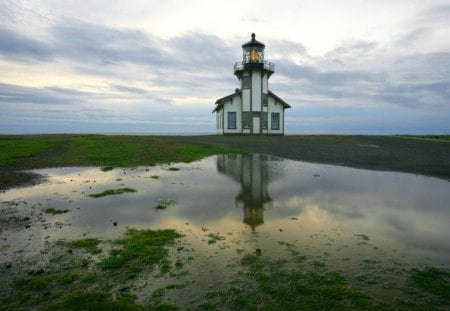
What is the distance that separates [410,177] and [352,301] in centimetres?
1357

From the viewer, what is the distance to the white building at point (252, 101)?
47906 mm

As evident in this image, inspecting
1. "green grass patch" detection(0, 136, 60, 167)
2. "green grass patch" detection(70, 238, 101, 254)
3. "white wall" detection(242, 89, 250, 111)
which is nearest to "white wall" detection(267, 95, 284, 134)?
"white wall" detection(242, 89, 250, 111)

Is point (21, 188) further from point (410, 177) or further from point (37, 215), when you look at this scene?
point (410, 177)

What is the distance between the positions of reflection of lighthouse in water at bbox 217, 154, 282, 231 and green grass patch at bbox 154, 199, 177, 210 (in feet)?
8.23

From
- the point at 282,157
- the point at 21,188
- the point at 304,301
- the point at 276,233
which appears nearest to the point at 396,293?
the point at 304,301

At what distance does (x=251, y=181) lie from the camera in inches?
605

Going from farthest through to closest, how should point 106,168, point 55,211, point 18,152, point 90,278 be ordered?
point 18,152, point 106,168, point 55,211, point 90,278

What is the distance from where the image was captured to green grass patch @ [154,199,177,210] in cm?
1096

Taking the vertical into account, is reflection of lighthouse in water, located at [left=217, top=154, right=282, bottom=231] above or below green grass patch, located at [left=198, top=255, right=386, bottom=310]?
above

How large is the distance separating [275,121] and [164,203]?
42277 mm

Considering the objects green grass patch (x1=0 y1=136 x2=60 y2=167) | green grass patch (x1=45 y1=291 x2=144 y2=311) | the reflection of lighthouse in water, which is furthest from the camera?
green grass patch (x1=0 y1=136 x2=60 y2=167)

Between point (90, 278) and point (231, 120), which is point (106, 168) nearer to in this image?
point (90, 278)

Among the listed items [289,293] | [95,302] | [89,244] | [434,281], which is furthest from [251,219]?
[95,302]

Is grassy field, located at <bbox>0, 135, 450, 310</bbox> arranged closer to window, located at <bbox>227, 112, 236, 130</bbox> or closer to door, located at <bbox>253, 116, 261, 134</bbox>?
door, located at <bbox>253, 116, 261, 134</bbox>
